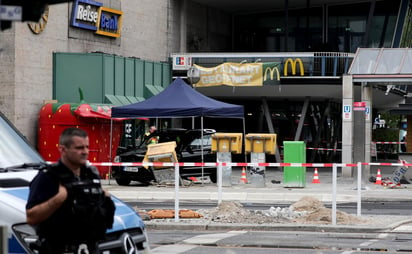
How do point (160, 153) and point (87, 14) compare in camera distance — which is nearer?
point (160, 153)

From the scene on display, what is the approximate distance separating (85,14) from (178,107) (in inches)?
358

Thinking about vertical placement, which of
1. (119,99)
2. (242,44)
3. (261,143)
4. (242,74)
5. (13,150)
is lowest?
(261,143)

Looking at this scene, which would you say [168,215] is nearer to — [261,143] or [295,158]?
[295,158]

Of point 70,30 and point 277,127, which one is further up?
point 70,30

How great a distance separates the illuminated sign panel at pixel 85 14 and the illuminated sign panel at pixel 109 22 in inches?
12.1

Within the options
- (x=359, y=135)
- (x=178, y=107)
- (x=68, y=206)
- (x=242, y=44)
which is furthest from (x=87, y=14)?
(x=68, y=206)

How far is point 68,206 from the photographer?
21.2 feet

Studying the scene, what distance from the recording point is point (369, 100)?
3356 cm

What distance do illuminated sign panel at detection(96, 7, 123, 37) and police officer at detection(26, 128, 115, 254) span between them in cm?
2992

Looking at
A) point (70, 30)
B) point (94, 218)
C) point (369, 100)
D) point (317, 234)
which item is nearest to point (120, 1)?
point (70, 30)

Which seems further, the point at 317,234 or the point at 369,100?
the point at 369,100

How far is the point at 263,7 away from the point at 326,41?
395 centimetres

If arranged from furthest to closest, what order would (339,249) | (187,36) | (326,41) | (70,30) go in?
1. (326,41)
2. (187,36)
3. (70,30)
4. (339,249)

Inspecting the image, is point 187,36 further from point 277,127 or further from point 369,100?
point 369,100
